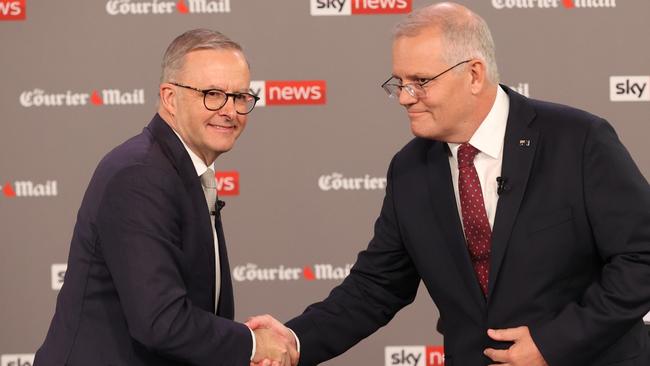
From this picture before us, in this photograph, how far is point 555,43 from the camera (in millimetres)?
5527

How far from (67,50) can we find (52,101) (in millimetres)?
290

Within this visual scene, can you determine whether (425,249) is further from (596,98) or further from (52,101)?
(52,101)

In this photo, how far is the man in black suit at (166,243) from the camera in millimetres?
2824

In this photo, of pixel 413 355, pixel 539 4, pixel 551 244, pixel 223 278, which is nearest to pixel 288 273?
pixel 413 355

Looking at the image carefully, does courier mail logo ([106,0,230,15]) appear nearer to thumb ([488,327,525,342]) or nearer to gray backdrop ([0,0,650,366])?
gray backdrop ([0,0,650,366])

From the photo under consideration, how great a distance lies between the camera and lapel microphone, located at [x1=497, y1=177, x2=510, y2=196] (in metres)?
3.04

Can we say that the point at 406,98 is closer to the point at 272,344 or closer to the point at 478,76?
the point at 478,76

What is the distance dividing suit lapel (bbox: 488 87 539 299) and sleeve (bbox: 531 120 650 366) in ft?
0.62

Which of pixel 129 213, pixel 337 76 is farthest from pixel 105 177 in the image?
pixel 337 76

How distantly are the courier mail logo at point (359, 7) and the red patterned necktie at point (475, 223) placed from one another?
2.49 m

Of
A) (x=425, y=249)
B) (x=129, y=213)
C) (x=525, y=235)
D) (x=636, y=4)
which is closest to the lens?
(x=129, y=213)

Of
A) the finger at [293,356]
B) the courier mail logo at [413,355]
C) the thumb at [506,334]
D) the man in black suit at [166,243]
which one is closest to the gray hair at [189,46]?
the man in black suit at [166,243]

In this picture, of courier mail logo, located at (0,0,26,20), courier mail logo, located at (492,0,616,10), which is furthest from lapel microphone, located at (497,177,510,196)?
courier mail logo, located at (0,0,26,20)

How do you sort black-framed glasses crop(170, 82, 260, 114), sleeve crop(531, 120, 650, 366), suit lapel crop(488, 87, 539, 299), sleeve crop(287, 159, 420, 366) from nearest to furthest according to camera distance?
1. sleeve crop(531, 120, 650, 366)
2. suit lapel crop(488, 87, 539, 299)
3. black-framed glasses crop(170, 82, 260, 114)
4. sleeve crop(287, 159, 420, 366)
